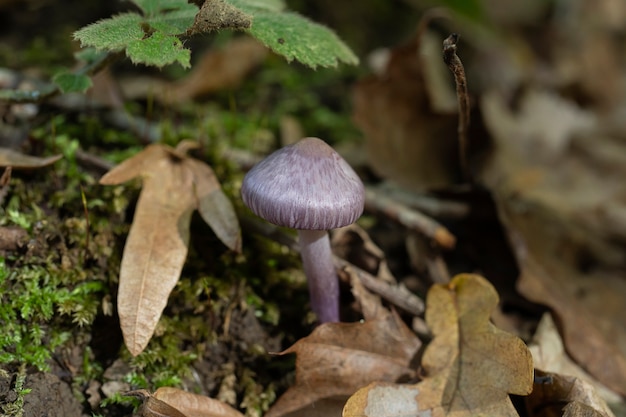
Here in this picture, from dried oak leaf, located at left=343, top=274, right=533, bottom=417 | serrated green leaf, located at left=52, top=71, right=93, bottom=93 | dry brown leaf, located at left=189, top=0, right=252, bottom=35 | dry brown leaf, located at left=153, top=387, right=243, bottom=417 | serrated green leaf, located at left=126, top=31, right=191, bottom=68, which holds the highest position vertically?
dry brown leaf, located at left=189, top=0, right=252, bottom=35

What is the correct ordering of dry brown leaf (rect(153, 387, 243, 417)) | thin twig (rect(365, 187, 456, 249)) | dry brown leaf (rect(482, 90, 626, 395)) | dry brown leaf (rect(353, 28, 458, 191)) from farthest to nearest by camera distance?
dry brown leaf (rect(353, 28, 458, 191)) → thin twig (rect(365, 187, 456, 249)) → dry brown leaf (rect(482, 90, 626, 395)) → dry brown leaf (rect(153, 387, 243, 417))

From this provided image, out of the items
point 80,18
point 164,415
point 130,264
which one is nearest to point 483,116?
point 130,264

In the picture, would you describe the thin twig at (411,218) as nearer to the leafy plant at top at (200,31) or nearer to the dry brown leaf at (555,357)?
the dry brown leaf at (555,357)

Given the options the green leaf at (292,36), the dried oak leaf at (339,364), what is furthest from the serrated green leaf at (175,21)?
the dried oak leaf at (339,364)

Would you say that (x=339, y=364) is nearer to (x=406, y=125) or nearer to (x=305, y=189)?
(x=305, y=189)

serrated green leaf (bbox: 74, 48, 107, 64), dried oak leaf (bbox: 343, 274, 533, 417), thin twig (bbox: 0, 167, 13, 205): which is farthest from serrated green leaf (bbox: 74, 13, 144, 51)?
dried oak leaf (bbox: 343, 274, 533, 417)

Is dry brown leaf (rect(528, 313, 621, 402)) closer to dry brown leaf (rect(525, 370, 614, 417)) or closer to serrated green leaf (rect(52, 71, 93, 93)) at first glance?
dry brown leaf (rect(525, 370, 614, 417))

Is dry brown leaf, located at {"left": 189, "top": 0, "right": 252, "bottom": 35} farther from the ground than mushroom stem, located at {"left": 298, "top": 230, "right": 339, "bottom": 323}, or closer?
farther from the ground
